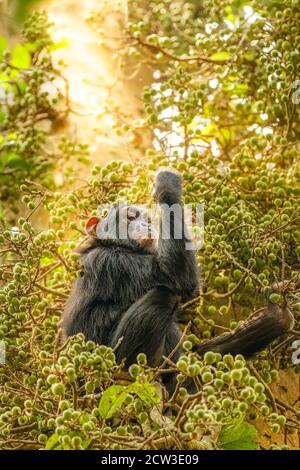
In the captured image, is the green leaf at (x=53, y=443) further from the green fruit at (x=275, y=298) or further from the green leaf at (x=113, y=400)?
the green fruit at (x=275, y=298)

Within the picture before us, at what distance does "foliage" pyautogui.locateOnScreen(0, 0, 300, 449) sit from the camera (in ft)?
8.83

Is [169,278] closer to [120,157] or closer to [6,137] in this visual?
[120,157]

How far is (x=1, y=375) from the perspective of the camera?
3248mm

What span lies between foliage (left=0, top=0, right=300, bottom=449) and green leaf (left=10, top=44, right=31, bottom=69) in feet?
2.61

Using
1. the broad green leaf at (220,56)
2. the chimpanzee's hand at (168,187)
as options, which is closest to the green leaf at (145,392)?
the chimpanzee's hand at (168,187)

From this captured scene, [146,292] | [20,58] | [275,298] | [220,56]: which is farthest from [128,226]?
[20,58]

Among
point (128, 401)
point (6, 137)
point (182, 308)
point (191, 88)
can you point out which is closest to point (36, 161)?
point (6, 137)

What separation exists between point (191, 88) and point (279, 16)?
669mm

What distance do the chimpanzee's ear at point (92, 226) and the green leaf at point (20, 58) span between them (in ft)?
6.71

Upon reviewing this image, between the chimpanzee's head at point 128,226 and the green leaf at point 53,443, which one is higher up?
the chimpanzee's head at point 128,226

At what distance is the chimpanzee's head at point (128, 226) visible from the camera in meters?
4.18

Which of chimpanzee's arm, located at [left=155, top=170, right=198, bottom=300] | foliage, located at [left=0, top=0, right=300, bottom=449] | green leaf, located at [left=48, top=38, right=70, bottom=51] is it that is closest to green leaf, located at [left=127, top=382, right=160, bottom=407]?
foliage, located at [left=0, top=0, right=300, bottom=449]

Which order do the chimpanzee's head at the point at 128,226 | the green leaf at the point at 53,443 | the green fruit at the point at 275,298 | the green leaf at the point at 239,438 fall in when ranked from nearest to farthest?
the green leaf at the point at 53,443, the green leaf at the point at 239,438, the green fruit at the point at 275,298, the chimpanzee's head at the point at 128,226

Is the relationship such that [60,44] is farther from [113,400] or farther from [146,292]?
[113,400]
